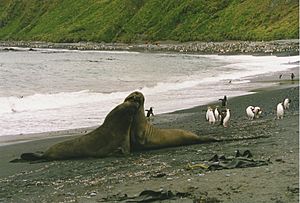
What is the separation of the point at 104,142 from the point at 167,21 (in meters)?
115

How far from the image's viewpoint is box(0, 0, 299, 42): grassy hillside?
331ft

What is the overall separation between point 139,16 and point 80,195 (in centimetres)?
13075

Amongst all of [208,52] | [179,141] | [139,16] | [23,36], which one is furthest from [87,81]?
[23,36]

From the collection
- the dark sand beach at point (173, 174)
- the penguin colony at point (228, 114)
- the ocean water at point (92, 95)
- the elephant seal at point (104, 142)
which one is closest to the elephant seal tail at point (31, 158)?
the elephant seal at point (104, 142)

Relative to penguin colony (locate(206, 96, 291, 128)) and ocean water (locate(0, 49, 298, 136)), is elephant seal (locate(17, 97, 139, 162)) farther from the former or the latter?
ocean water (locate(0, 49, 298, 136))

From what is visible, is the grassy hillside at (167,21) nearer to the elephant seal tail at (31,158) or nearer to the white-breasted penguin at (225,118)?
the white-breasted penguin at (225,118)

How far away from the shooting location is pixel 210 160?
1076 cm

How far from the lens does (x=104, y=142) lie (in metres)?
13.0

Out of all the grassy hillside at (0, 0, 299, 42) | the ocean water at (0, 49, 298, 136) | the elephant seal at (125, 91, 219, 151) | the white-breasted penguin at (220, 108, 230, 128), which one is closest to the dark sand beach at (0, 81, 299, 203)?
the elephant seal at (125, 91, 219, 151)

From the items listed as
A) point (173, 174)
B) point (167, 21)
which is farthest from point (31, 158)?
point (167, 21)

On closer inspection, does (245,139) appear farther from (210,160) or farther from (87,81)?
(87,81)

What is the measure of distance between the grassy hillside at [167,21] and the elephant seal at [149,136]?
251ft

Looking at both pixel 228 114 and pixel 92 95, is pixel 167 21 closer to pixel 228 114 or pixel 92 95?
pixel 92 95

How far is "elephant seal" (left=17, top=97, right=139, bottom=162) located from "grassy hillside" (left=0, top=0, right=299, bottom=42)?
77.1 m
